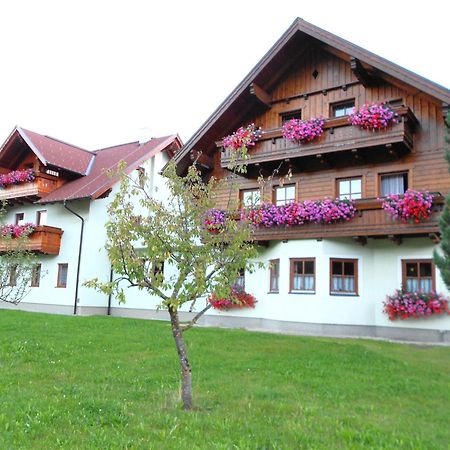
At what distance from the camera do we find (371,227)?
15.8m

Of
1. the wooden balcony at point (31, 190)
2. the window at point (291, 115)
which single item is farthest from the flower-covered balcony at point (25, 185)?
the window at point (291, 115)

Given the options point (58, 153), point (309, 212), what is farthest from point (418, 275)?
point (58, 153)

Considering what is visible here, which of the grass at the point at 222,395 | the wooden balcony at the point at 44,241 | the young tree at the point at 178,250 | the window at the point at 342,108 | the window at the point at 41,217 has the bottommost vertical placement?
the grass at the point at 222,395

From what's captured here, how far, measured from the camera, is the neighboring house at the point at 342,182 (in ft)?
51.5

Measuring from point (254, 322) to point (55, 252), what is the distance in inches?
451

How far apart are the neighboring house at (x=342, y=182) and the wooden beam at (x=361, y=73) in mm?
42

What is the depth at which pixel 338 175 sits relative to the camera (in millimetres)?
17453

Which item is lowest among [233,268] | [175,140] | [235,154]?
[233,268]

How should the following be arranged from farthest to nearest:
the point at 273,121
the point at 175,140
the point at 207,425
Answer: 1. the point at 175,140
2. the point at 273,121
3. the point at 207,425

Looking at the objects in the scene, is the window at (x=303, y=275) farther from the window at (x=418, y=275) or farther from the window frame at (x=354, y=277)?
the window at (x=418, y=275)

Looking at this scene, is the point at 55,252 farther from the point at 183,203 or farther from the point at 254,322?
the point at 183,203

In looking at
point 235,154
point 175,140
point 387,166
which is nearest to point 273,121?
point 387,166

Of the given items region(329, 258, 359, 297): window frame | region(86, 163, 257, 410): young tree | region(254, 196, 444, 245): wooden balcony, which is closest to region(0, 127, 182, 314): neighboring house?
region(254, 196, 444, 245): wooden balcony

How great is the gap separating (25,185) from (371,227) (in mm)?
18419
